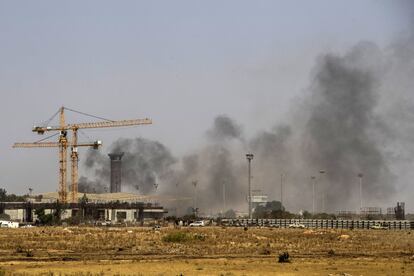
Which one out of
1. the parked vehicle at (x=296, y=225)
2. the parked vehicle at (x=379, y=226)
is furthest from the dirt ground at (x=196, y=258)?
the parked vehicle at (x=296, y=225)

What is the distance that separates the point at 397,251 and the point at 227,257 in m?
20.5

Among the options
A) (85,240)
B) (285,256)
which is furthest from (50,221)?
(285,256)

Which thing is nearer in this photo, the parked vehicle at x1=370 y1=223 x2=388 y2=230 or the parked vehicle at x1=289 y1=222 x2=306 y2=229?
the parked vehicle at x1=370 y1=223 x2=388 y2=230

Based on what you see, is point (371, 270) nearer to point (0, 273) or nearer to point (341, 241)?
point (0, 273)

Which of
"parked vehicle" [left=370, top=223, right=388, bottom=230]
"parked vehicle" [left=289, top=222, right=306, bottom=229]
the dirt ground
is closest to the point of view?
the dirt ground

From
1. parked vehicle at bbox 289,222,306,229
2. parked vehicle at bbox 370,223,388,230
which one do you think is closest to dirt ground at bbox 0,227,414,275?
parked vehicle at bbox 370,223,388,230

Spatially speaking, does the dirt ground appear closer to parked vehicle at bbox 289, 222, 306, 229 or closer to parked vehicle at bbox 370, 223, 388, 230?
parked vehicle at bbox 370, 223, 388, 230

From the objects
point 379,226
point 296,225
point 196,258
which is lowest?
point 296,225

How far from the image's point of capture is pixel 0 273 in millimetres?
42125

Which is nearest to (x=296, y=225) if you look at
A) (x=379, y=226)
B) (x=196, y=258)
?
(x=379, y=226)

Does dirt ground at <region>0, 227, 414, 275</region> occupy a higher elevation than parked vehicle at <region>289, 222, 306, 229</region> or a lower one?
higher

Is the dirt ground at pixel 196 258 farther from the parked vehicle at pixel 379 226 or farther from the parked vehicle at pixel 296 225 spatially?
the parked vehicle at pixel 296 225

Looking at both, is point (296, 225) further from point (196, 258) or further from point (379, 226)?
point (196, 258)

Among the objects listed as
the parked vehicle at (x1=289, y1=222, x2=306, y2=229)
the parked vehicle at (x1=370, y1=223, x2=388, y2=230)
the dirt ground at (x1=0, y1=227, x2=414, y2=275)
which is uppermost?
the dirt ground at (x1=0, y1=227, x2=414, y2=275)
